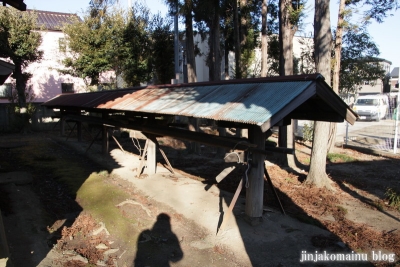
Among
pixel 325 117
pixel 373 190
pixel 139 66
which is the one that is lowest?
pixel 373 190

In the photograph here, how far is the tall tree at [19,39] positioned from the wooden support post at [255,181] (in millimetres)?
16606

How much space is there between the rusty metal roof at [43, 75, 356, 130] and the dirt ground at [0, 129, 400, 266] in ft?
7.03

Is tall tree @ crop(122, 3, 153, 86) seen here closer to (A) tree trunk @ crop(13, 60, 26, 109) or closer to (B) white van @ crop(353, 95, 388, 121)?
(A) tree trunk @ crop(13, 60, 26, 109)

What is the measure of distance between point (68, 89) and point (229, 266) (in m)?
24.6

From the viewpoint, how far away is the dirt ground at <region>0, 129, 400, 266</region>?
4918 millimetres

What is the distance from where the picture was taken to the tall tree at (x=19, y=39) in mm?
16914

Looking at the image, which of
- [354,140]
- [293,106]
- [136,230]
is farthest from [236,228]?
[354,140]

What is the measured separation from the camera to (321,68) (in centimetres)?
844

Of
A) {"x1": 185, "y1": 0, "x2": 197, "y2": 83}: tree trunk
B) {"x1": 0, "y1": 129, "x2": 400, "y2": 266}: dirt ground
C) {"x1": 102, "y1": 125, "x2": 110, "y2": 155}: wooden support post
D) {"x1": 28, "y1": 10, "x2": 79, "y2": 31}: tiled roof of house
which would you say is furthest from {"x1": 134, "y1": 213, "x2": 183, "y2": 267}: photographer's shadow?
{"x1": 28, "y1": 10, "x2": 79, "y2": 31}: tiled roof of house

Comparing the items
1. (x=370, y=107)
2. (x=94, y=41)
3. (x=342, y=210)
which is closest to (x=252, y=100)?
(x=342, y=210)

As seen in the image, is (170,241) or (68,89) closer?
(170,241)

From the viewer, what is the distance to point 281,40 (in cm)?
1170

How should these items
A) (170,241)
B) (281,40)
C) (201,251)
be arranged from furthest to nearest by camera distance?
(281,40), (170,241), (201,251)

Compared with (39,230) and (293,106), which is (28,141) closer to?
(39,230)
